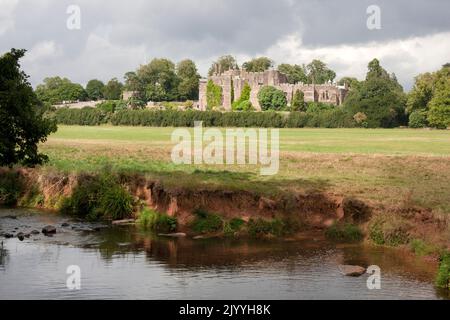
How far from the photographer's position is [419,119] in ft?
Answer: 387

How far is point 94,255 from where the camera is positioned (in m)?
27.4

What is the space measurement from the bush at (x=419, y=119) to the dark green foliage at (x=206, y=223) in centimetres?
9235

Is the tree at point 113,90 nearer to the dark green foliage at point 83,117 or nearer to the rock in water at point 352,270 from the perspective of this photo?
the dark green foliage at point 83,117

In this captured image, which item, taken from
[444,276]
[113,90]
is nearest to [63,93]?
[113,90]

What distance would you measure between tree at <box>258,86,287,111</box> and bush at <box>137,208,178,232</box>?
391ft

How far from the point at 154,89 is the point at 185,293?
160m

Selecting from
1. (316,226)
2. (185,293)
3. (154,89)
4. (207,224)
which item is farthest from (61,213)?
(154,89)

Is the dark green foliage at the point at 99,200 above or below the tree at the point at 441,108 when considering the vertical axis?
below

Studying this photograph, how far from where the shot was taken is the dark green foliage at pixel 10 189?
3981 cm

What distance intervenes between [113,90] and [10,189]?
153 metres

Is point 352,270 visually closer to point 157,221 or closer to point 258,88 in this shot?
point 157,221

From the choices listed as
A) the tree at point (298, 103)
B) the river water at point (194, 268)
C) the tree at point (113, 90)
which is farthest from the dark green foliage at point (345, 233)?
the tree at point (113, 90)

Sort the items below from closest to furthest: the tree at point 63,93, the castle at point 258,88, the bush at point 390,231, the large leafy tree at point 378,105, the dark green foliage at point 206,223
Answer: the bush at point 390,231, the dark green foliage at point 206,223, the large leafy tree at point 378,105, the castle at point 258,88, the tree at point 63,93

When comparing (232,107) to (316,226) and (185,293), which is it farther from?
(185,293)
